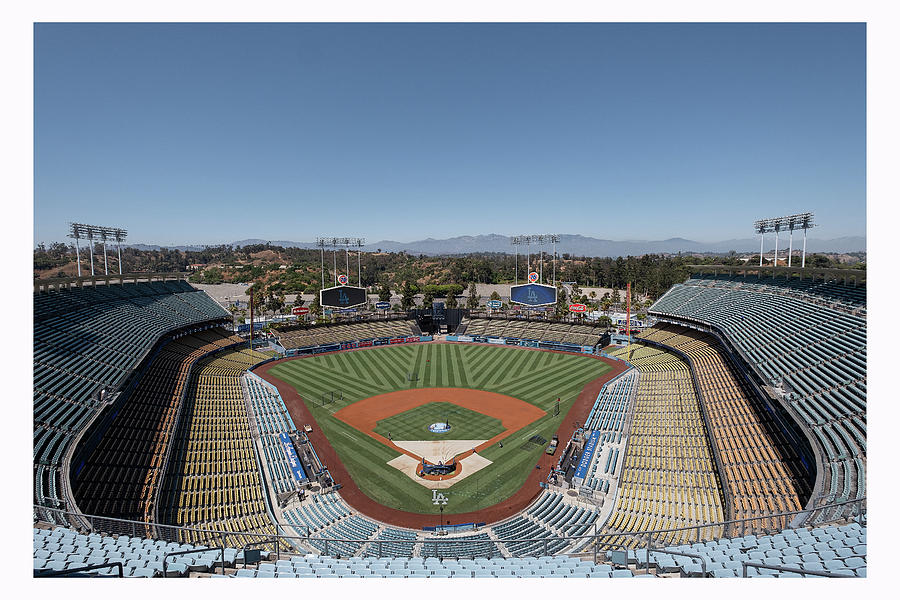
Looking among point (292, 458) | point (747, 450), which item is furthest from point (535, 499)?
point (292, 458)

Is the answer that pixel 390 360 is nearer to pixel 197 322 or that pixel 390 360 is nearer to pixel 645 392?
pixel 197 322

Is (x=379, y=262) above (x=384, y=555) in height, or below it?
above

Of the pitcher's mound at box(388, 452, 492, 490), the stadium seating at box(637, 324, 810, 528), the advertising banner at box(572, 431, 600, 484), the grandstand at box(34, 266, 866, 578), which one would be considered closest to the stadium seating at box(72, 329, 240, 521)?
the grandstand at box(34, 266, 866, 578)

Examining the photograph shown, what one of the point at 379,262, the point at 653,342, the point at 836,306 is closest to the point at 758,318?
the point at 836,306

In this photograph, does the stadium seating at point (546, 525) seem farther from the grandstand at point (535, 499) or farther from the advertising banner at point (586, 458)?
the advertising banner at point (586, 458)

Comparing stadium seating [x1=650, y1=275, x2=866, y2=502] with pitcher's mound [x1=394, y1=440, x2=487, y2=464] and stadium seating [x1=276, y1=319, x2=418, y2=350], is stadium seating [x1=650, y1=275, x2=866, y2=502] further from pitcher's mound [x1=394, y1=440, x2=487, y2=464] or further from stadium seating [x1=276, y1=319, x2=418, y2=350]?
stadium seating [x1=276, y1=319, x2=418, y2=350]

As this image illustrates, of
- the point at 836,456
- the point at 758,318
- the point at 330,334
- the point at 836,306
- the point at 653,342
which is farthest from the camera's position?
the point at 330,334

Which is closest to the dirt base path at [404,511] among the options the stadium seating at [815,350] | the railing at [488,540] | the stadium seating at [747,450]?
the railing at [488,540]
